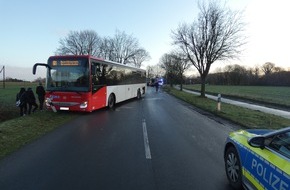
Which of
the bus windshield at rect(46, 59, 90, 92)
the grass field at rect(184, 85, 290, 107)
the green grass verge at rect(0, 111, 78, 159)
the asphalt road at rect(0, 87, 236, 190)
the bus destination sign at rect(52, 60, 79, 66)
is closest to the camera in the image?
the asphalt road at rect(0, 87, 236, 190)

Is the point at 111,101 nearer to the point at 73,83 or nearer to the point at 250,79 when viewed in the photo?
the point at 73,83

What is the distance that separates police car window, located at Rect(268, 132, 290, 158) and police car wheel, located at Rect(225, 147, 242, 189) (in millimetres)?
943

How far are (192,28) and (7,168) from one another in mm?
26069

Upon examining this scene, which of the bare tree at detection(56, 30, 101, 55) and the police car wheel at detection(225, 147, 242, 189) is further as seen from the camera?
the bare tree at detection(56, 30, 101, 55)

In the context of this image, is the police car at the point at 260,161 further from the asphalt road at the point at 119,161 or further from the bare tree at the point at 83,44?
the bare tree at the point at 83,44

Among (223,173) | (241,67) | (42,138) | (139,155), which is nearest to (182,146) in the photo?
(139,155)

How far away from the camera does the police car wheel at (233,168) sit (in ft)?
15.5

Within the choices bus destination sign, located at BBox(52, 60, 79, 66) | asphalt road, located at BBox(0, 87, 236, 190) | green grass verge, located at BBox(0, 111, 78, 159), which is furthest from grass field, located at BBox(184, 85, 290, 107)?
green grass verge, located at BBox(0, 111, 78, 159)

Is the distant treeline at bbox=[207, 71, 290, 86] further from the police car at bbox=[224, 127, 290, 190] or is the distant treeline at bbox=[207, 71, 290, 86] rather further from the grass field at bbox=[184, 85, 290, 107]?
the police car at bbox=[224, 127, 290, 190]

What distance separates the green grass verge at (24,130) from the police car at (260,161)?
5189 mm

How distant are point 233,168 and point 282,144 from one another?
1.39m

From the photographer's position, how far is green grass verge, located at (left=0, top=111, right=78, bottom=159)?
7.73 m

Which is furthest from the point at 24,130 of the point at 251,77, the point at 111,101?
the point at 251,77

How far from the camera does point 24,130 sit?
32.7ft
